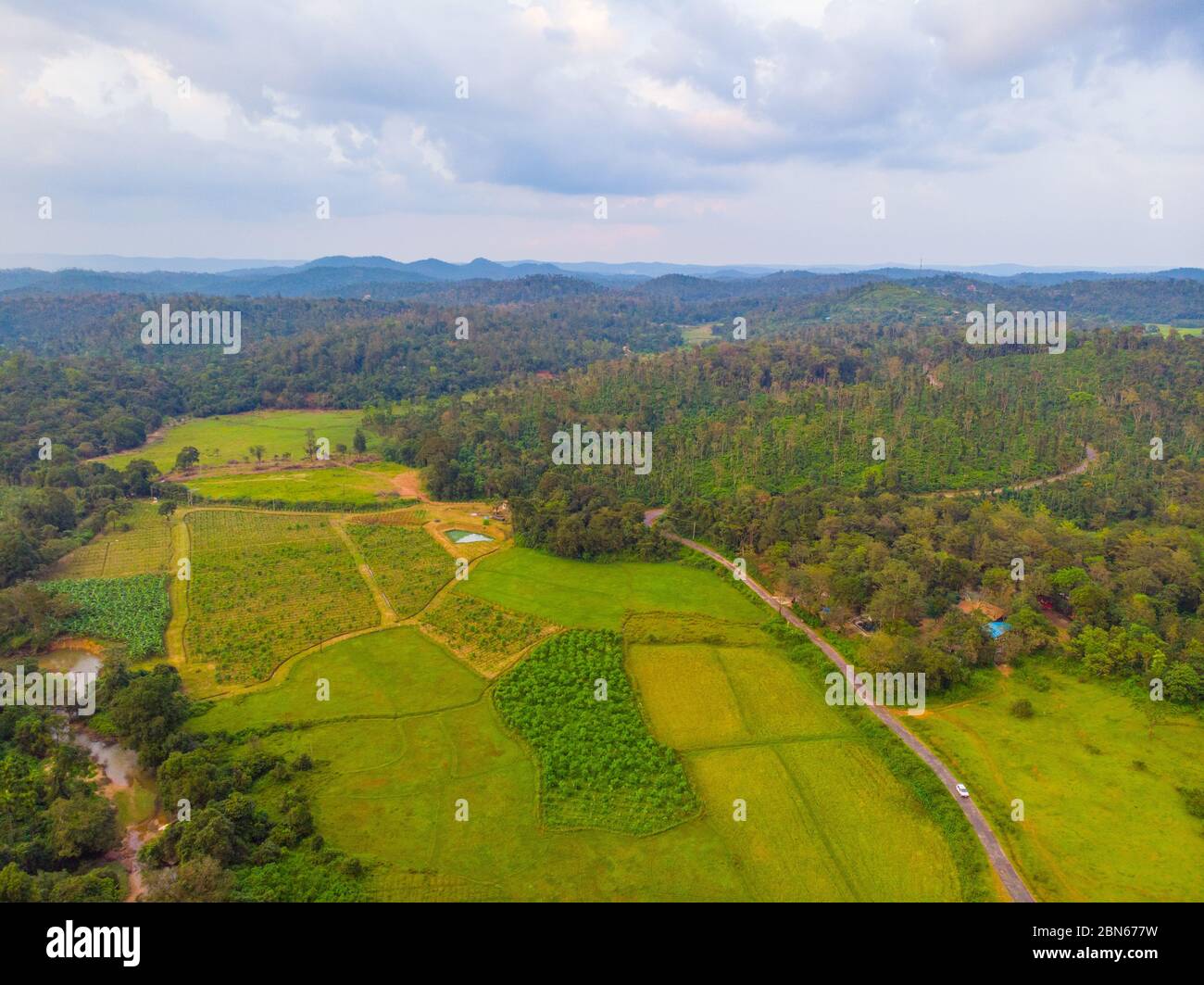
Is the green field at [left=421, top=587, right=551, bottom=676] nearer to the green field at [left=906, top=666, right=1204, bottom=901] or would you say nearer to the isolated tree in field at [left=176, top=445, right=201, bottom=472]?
the green field at [left=906, top=666, right=1204, bottom=901]

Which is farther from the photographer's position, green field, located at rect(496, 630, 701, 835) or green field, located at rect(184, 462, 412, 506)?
green field, located at rect(184, 462, 412, 506)

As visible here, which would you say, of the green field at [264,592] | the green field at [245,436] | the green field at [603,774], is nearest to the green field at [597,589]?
the green field at [603,774]

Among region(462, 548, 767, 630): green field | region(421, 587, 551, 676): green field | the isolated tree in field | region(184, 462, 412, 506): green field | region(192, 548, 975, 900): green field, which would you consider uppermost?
the isolated tree in field

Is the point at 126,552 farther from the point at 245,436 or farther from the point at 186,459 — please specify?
the point at 245,436

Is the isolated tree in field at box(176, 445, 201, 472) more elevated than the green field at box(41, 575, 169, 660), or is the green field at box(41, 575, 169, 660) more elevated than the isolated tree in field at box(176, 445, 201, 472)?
the isolated tree in field at box(176, 445, 201, 472)

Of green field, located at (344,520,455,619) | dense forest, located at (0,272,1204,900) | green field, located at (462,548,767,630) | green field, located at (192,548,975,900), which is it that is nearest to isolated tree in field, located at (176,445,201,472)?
dense forest, located at (0,272,1204,900)

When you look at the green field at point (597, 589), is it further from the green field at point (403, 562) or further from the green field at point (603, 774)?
the green field at point (403, 562)
